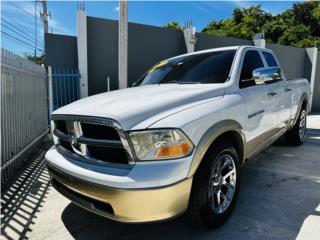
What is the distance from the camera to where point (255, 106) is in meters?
3.31

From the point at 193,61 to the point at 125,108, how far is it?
1722mm

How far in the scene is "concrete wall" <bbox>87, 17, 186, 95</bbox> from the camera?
8.43m

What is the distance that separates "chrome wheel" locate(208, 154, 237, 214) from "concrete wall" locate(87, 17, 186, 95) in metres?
6.49

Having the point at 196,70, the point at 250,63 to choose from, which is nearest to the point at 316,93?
the point at 250,63

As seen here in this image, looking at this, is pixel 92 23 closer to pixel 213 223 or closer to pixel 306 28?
pixel 213 223

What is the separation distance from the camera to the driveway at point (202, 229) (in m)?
2.63

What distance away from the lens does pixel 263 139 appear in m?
3.71

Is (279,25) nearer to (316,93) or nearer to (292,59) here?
(316,93)

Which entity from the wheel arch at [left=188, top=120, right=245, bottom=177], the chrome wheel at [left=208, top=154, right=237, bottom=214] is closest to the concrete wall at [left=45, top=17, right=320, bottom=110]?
the wheel arch at [left=188, top=120, right=245, bottom=177]

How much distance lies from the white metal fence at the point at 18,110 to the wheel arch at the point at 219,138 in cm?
292

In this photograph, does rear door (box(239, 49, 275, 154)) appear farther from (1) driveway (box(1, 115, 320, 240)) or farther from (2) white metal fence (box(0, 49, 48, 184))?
(2) white metal fence (box(0, 49, 48, 184))

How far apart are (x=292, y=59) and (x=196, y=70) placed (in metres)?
12.1

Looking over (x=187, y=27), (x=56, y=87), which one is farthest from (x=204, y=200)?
(x=187, y=27)

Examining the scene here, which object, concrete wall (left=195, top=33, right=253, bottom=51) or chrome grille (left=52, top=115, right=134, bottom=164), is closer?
chrome grille (left=52, top=115, right=134, bottom=164)
